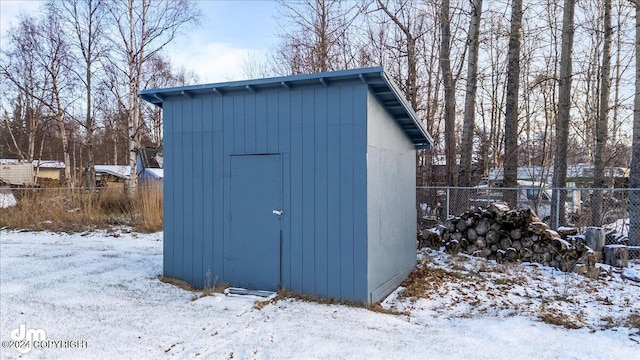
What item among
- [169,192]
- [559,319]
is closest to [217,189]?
[169,192]

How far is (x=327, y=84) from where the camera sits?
16.3ft

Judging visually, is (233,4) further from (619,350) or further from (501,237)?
(619,350)

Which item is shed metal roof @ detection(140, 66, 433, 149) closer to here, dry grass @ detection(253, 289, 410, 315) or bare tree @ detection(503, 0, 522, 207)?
dry grass @ detection(253, 289, 410, 315)

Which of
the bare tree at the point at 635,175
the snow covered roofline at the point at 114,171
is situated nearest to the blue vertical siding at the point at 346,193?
the bare tree at the point at 635,175

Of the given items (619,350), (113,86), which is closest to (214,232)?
(619,350)

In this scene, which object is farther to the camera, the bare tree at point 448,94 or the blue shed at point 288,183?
the bare tree at point 448,94

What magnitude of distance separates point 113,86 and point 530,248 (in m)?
18.0

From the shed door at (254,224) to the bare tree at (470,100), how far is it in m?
6.46

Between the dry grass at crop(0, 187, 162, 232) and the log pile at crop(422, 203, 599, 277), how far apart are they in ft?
25.4

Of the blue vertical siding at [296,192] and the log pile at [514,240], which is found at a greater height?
the blue vertical siding at [296,192]

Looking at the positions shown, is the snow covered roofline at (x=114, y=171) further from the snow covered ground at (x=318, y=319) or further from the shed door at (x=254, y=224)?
the shed door at (x=254, y=224)

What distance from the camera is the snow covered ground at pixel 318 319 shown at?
3576mm

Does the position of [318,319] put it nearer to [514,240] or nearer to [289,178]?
[289,178]

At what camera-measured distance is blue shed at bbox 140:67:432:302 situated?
4.87 m
